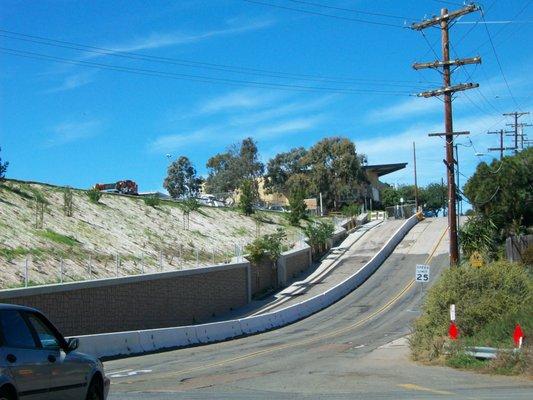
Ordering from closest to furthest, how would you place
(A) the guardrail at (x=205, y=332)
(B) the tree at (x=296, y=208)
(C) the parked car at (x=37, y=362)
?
(C) the parked car at (x=37, y=362)
(A) the guardrail at (x=205, y=332)
(B) the tree at (x=296, y=208)

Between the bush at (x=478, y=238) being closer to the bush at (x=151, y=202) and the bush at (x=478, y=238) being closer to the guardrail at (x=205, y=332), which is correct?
the guardrail at (x=205, y=332)

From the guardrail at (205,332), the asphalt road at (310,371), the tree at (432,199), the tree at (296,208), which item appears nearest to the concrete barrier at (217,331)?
the guardrail at (205,332)

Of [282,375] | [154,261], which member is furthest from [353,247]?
[282,375]

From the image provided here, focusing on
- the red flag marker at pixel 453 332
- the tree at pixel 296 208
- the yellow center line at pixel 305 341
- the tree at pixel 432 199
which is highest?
the tree at pixel 432 199

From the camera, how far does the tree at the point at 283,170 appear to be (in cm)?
11356

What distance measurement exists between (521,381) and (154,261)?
32901mm

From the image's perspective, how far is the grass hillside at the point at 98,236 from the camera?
3719cm

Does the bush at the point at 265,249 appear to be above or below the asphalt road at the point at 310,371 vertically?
above

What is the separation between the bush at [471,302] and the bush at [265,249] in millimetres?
30879

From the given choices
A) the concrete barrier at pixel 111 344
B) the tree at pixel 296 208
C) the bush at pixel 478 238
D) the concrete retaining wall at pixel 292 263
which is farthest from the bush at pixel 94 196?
the concrete barrier at pixel 111 344

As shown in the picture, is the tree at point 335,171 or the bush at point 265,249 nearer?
the bush at point 265,249

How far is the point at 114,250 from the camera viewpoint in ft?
149

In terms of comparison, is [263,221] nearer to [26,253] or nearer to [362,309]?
[362,309]

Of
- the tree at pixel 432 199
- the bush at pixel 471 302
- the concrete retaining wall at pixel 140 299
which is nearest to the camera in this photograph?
the bush at pixel 471 302
